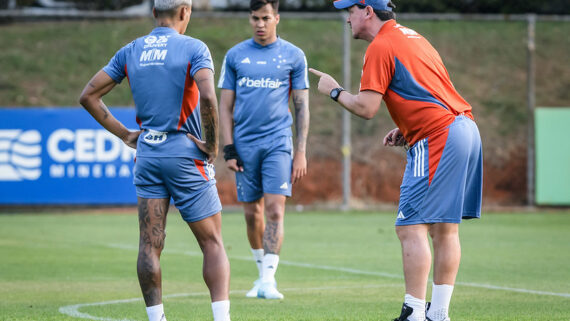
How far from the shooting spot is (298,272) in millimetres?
10195

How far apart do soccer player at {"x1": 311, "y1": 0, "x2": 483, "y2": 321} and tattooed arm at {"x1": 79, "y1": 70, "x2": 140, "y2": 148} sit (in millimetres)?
1357

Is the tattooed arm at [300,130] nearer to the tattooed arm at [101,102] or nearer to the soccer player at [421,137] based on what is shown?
the soccer player at [421,137]

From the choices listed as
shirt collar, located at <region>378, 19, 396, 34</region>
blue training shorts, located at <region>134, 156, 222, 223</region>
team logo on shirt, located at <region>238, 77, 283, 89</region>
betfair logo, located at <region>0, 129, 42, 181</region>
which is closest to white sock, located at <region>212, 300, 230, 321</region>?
blue training shorts, located at <region>134, 156, 222, 223</region>

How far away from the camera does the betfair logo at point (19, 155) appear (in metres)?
18.7

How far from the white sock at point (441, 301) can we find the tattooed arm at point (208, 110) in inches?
69.0

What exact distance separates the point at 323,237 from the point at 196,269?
4169 mm

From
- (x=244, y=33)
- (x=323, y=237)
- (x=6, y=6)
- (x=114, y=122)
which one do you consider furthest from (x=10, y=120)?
(x=114, y=122)

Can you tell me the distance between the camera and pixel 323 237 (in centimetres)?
1437

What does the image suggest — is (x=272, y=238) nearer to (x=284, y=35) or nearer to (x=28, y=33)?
(x=284, y=35)

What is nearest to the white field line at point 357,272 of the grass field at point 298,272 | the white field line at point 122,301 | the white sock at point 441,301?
the grass field at point 298,272

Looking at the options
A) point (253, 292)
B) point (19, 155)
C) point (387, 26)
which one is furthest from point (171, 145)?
point (19, 155)

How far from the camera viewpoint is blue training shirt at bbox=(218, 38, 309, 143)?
8875 millimetres

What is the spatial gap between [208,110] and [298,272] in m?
4.61

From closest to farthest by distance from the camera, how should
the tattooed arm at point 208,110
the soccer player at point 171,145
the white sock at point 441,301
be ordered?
the tattooed arm at point 208,110
the soccer player at point 171,145
the white sock at point 441,301
